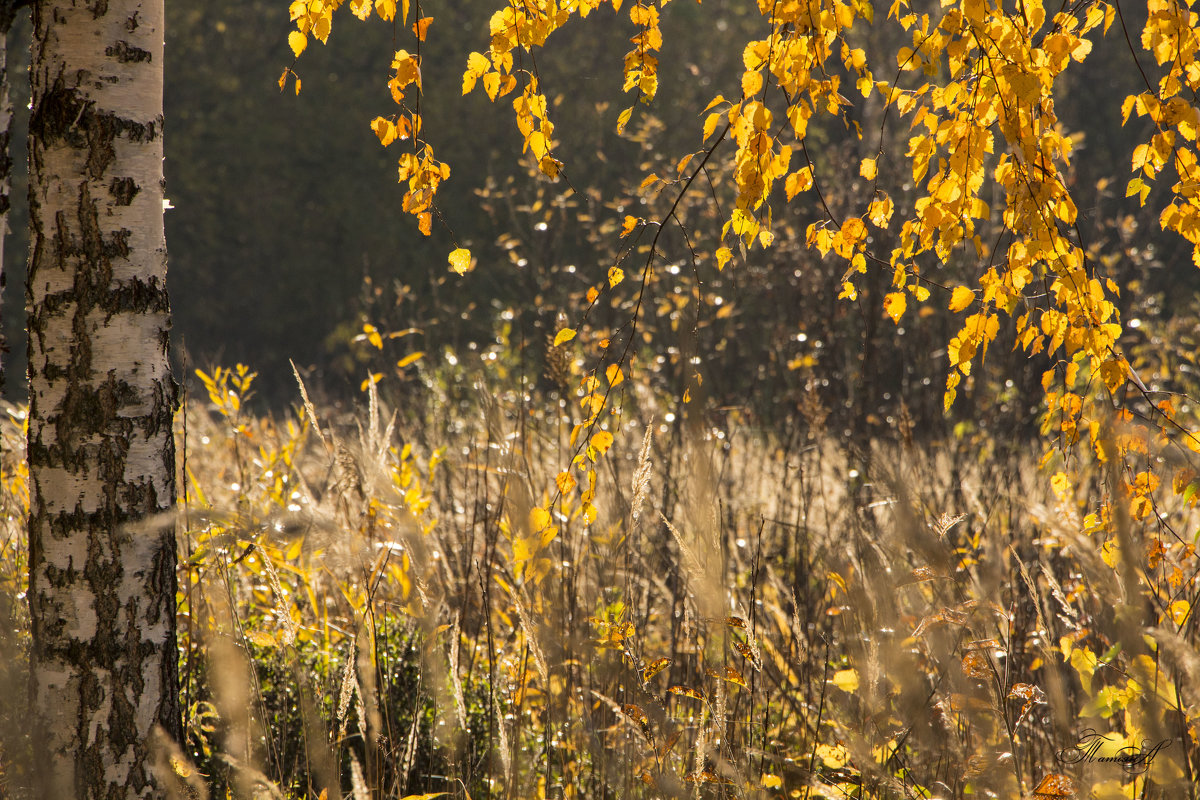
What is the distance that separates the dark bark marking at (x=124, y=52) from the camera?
5.10ft

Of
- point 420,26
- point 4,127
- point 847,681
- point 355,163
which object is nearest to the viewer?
point 4,127

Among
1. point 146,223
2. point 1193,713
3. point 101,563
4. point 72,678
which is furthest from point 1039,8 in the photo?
point 72,678

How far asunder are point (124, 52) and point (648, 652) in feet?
6.52

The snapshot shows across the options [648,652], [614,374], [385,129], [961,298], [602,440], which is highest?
[385,129]

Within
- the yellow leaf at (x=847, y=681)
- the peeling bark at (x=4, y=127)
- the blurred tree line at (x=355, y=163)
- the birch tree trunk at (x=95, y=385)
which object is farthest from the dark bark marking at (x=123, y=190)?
the blurred tree line at (x=355, y=163)

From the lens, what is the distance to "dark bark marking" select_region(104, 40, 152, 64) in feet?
5.10

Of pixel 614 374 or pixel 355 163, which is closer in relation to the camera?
pixel 614 374

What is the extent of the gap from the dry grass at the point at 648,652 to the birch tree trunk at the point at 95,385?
11cm

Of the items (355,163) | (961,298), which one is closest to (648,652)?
(961,298)

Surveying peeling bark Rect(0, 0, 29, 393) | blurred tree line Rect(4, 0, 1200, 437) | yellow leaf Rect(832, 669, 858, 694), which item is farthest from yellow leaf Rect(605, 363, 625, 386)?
blurred tree line Rect(4, 0, 1200, 437)

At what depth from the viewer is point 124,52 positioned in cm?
157

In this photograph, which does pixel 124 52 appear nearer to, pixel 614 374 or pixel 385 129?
pixel 385 129

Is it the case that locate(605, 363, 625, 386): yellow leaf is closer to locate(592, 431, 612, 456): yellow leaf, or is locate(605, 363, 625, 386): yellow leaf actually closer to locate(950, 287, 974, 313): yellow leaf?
locate(592, 431, 612, 456): yellow leaf

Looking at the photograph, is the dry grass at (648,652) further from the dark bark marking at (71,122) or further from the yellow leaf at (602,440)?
the dark bark marking at (71,122)
